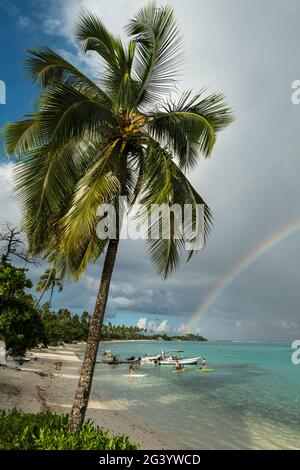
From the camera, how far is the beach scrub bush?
681cm

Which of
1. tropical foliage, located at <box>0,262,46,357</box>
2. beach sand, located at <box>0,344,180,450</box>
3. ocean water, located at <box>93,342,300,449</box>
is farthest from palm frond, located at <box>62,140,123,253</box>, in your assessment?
ocean water, located at <box>93,342,300,449</box>

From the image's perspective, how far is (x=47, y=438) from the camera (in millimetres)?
6988

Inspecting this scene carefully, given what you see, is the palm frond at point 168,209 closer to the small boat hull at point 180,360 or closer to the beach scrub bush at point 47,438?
the beach scrub bush at point 47,438

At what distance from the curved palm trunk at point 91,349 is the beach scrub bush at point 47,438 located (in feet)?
1.20

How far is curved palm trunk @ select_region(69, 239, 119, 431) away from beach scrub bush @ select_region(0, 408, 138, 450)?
366 mm

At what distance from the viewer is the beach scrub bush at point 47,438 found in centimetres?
681

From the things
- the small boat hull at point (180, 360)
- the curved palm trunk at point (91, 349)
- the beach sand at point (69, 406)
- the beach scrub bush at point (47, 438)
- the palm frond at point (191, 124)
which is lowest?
the small boat hull at point (180, 360)

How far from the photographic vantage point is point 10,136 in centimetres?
920

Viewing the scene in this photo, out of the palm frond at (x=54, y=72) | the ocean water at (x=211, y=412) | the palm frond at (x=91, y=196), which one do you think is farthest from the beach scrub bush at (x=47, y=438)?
the ocean water at (x=211, y=412)

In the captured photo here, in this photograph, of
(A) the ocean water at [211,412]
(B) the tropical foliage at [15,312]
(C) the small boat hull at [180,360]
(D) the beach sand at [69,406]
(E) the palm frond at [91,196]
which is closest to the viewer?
(E) the palm frond at [91,196]

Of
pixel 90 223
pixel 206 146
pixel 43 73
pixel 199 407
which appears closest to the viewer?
pixel 90 223

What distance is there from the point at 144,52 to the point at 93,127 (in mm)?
2695
